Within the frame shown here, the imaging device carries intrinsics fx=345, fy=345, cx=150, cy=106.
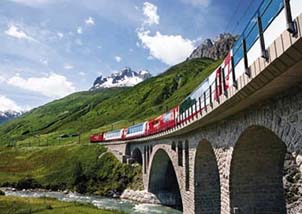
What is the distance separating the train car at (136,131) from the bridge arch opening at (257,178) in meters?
38.2

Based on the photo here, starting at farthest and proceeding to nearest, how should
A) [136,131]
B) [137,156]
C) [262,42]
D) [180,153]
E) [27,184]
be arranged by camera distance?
[137,156]
[27,184]
[136,131]
[180,153]
[262,42]

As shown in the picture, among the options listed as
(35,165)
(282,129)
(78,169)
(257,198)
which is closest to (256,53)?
(282,129)

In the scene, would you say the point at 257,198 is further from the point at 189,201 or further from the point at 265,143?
the point at 189,201

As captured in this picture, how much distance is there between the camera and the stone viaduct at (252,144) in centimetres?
1055

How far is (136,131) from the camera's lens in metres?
66.6

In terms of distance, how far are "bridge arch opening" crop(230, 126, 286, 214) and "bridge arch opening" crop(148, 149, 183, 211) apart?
1237 inches

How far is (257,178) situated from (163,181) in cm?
3775

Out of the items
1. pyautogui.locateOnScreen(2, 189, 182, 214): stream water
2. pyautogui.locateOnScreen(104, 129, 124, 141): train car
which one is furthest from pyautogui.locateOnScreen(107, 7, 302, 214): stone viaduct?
pyautogui.locateOnScreen(104, 129, 124, 141): train car

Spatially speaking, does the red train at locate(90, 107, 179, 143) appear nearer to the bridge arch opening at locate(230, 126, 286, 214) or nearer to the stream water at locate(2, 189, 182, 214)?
the stream water at locate(2, 189, 182, 214)

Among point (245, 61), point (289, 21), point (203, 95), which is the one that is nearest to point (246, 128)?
point (245, 61)

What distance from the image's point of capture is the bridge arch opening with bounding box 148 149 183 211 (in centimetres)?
5128

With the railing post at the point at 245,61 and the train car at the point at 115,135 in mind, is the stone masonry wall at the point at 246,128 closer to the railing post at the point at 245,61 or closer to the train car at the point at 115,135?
the railing post at the point at 245,61

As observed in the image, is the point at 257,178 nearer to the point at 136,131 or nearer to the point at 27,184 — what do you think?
the point at 136,131

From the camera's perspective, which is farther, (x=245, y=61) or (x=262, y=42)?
(x=245, y=61)
